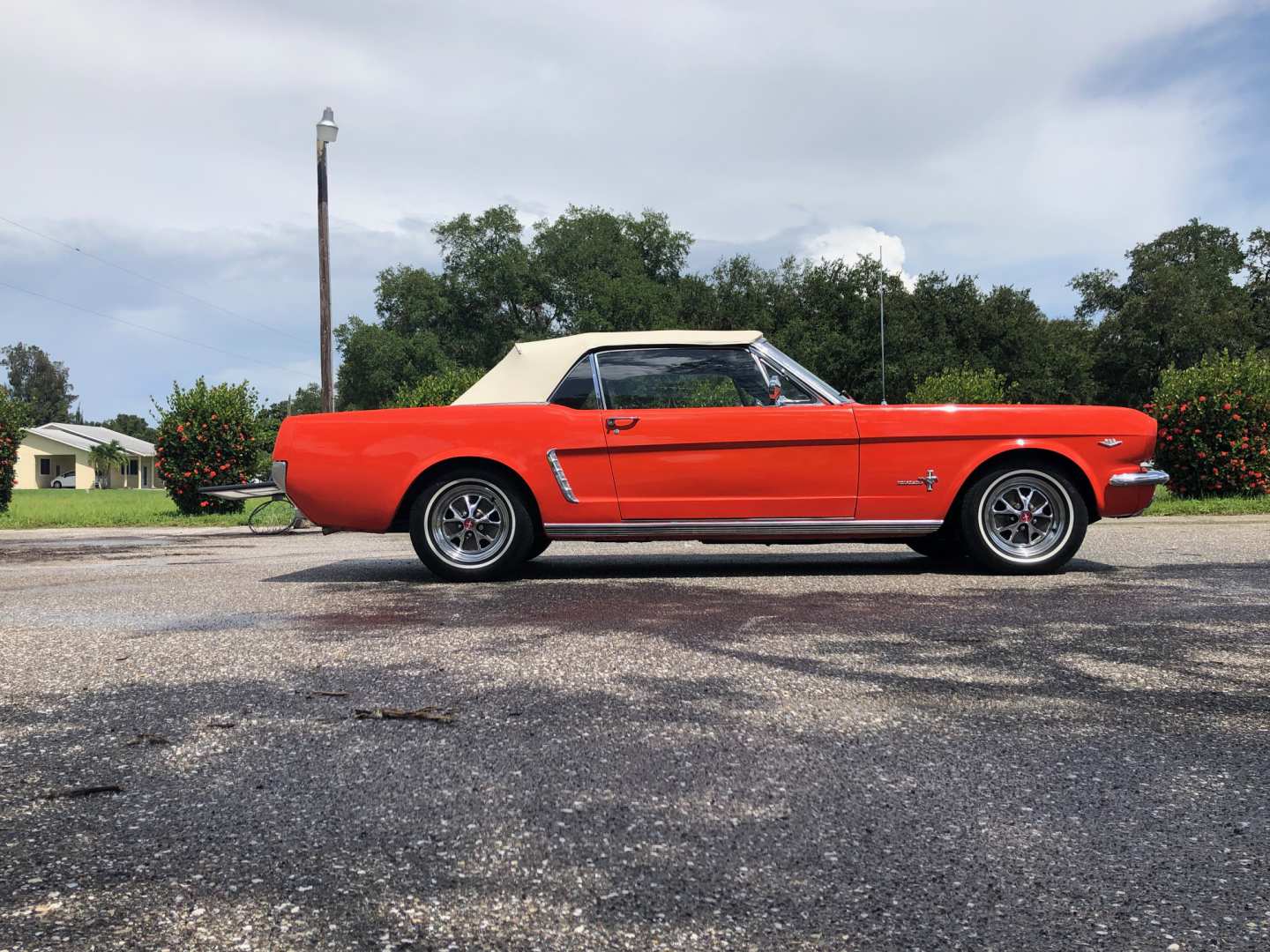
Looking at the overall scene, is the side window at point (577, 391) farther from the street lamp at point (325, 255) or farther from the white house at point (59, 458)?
the white house at point (59, 458)

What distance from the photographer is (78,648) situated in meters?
4.33

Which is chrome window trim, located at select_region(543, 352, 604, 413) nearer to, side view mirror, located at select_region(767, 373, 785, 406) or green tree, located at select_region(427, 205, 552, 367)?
side view mirror, located at select_region(767, 373, 785, 406)

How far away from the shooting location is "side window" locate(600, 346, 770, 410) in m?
6.86

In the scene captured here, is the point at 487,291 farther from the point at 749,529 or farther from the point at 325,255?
the point at 749,529

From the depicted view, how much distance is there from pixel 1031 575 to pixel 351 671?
15.5 feet

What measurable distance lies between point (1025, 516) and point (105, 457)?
255 ft

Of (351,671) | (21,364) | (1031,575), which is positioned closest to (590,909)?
(351,671)

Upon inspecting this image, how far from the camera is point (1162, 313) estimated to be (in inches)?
2146

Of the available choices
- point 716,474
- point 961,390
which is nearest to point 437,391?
point 961,390

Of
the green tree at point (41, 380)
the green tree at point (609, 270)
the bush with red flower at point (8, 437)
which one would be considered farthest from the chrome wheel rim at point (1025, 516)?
the green tree at point (41, 380)

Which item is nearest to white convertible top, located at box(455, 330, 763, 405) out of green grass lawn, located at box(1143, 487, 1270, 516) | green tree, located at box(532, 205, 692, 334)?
green grass lawn, located at box(1143, 487, 1270, 516)

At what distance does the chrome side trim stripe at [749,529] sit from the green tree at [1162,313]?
51457 mm

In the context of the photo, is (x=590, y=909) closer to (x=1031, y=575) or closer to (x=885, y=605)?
(x=885, y=605)

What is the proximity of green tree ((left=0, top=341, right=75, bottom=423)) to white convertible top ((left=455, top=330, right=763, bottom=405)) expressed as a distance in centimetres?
13146
